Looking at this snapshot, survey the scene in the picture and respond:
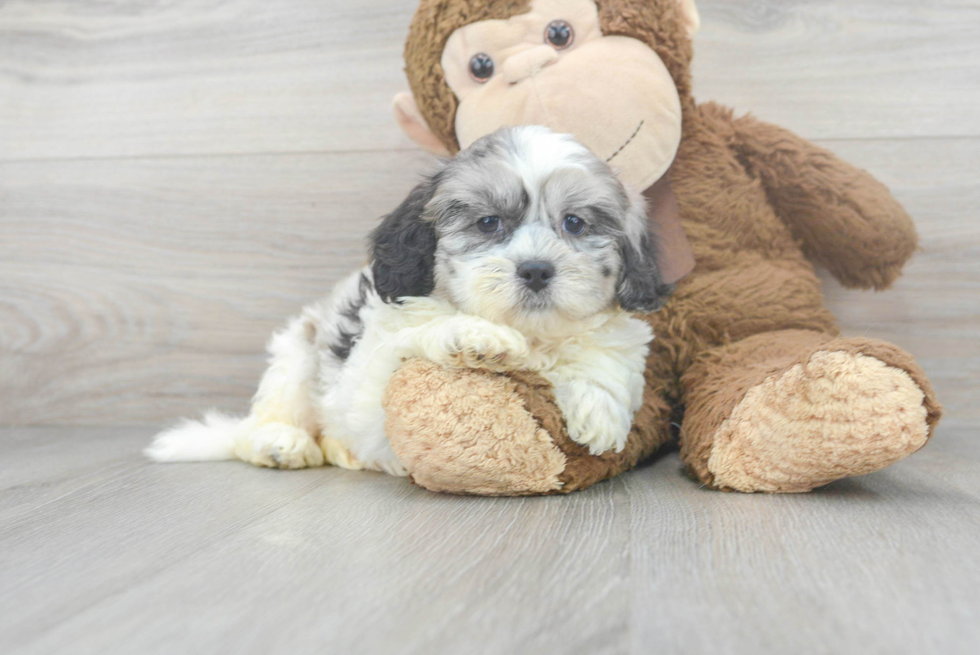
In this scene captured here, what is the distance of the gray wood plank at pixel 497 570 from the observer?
77cm

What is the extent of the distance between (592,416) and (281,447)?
716 mm

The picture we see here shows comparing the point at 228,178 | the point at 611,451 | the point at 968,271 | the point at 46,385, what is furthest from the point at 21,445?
the point at 968,271

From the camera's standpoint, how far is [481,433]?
1.24 metres

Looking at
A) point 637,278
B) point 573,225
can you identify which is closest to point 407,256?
point 573,225

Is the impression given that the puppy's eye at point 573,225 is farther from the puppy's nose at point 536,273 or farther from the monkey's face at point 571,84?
the monkey's face at point 571,84

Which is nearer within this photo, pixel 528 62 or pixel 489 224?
pixel 489 224

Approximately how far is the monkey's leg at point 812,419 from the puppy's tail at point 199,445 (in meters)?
1.01

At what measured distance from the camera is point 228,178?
7.22 ft

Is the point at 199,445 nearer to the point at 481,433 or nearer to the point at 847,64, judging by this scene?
the point at 481,433

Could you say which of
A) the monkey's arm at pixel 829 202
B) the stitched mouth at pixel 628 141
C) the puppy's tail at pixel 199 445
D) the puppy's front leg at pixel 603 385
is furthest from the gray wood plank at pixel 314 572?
the monkey's arm at pixel 829 202

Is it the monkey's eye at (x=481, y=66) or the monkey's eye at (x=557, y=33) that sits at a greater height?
the monkey's eye at (x=557, y=33)

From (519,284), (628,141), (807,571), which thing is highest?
(628,141)

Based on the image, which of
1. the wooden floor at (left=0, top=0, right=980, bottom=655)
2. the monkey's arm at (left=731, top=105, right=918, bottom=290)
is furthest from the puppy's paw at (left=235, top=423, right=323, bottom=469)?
the monkey's arm at (left=731, top=105, right=918, bottom=290)

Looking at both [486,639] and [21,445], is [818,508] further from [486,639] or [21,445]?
[21,445]
